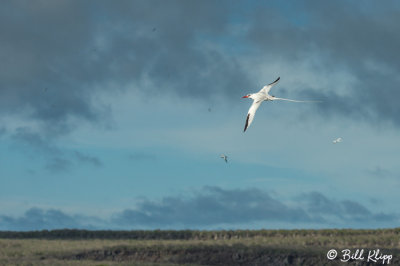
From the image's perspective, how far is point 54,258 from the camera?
146 ft

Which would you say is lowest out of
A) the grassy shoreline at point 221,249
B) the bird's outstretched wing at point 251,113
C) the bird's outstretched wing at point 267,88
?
the grassy shoreline at point 221,249

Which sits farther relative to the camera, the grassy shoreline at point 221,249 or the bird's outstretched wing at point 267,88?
the grassy shoreline at point 221,249

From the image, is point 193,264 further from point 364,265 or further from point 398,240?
point 398,240

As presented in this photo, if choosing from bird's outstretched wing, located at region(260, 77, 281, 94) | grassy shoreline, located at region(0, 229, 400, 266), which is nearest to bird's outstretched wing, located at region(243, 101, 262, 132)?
bird's outstretched wing, located at region(260, 77, 281, 94)

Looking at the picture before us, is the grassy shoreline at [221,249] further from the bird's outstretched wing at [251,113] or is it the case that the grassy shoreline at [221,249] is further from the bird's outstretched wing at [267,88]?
the bird's outstretched wing at [267,88]

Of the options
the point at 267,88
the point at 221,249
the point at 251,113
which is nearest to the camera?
the point at 251,113

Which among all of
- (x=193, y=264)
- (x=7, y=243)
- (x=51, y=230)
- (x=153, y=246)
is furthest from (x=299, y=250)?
(x=51, y=230)

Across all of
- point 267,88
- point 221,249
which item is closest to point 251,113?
point 267,88

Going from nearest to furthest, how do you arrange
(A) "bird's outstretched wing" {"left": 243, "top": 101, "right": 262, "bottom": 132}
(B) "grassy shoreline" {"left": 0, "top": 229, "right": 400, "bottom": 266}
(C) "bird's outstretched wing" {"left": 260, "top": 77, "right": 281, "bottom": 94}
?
(A) "bird's outstretched wing" {"left": 243, "top": 101, "right": 262, "bottom": 132}
(C) "bird's outstretched wing" {"left": 260, "top": 77, "right": 281, "bottom": 94}
(B) "grassy shoreline" {"left": 0, "top": 229, "right": 400, "bottom": 266}

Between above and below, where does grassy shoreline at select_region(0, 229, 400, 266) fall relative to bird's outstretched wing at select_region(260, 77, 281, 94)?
below

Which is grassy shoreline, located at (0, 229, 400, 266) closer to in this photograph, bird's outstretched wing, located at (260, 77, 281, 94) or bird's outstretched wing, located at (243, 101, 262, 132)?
bird's outstretched wing, located at (243, 101, 262, 132)

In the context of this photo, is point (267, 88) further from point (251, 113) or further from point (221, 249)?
point (221, 249)

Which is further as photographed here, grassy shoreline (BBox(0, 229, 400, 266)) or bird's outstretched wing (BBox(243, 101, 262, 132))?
grassy shoreline (BBox(0, 229, 400, 266))

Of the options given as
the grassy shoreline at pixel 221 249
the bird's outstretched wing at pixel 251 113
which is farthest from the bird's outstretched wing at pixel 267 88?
the grassy shoreline at pixel 221 249
